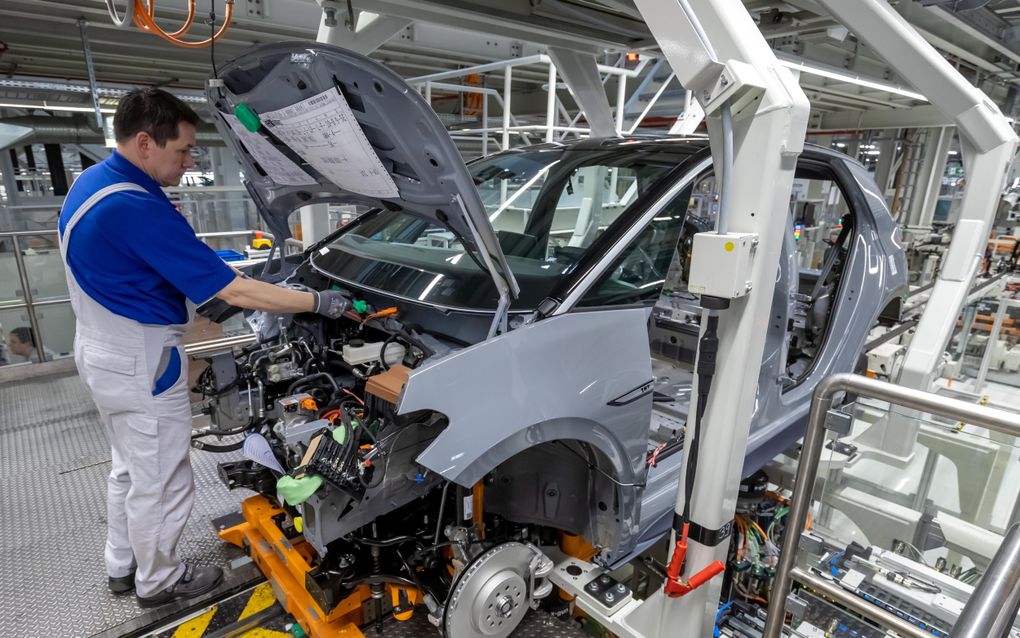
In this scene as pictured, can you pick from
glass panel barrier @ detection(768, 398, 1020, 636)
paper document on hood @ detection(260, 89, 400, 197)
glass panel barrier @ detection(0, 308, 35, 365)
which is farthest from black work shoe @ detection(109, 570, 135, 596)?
glass panel barrier @ detection(0, 308, 35, 365)

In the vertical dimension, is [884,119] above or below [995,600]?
above

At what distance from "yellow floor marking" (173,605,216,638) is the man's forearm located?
4.32 feet

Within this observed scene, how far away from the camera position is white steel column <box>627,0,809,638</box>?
1389mm

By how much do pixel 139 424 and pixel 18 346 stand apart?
3.83 meters

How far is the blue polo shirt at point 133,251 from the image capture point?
A: 1921 mm

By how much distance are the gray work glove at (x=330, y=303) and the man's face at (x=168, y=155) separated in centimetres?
63

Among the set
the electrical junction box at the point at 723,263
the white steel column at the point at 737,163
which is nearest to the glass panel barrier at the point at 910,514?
the white steel column at the point at 737,163

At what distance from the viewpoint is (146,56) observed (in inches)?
234

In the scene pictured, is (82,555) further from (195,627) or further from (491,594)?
(491,594)

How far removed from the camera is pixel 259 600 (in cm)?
241

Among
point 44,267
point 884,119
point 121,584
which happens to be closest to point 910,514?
point 121,584

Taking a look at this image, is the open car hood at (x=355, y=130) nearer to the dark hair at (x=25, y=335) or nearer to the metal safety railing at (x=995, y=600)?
the metal safety railing at (x=995, y=600)

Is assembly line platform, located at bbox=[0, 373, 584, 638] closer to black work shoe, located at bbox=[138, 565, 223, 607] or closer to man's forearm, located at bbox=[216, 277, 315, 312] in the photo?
black work shoe, located at bbox=[138, 565, 223, 607]

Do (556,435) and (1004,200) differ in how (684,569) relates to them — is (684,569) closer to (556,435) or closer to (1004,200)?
(556,435)
